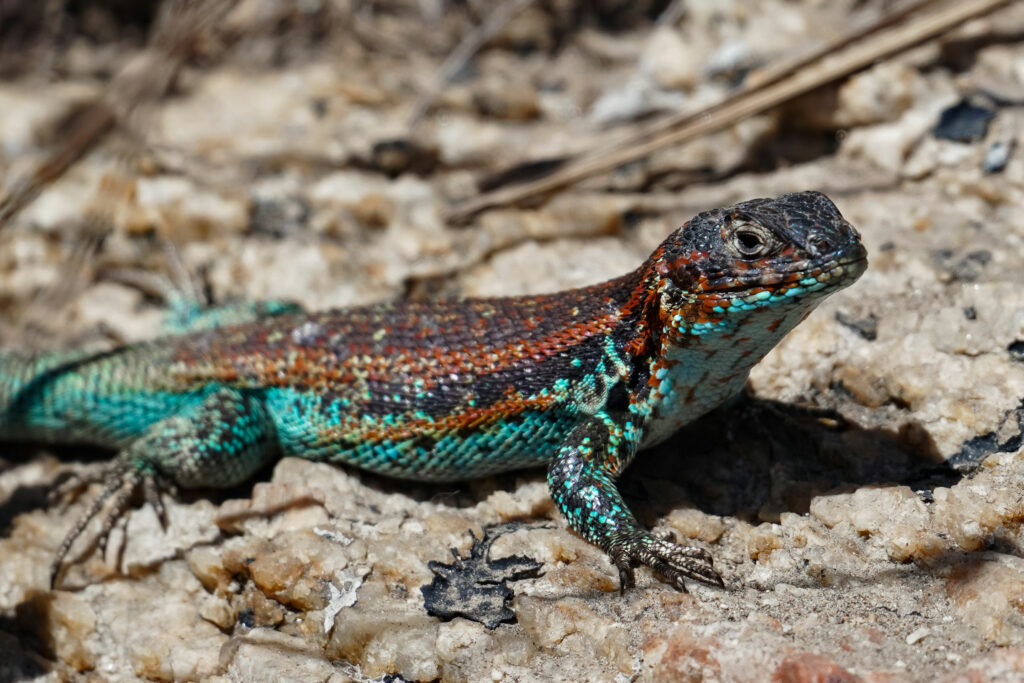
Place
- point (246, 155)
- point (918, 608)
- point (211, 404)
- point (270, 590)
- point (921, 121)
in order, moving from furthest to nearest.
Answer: point (246, 155)
point (921, 121)
point (211, 404)
point (270, 590)
point (918, 608)

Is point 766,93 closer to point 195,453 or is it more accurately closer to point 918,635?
point 918,635

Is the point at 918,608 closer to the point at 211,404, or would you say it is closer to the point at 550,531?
the point at 550,531

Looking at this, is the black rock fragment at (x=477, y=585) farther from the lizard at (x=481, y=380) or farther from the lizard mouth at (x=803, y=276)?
the lizard mouth at (x=803, y=276)

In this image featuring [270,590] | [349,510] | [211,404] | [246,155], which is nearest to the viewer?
[270,590]

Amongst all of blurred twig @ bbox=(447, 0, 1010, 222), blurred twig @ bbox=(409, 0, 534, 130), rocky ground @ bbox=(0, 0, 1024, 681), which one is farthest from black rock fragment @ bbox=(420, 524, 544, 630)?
blurred twig @ bbox=(409, 0, 534, 130)

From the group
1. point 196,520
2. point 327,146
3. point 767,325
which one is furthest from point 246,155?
point 767,325

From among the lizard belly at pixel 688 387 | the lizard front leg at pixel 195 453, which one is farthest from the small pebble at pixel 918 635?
the lizard front leg at pixel 195 453

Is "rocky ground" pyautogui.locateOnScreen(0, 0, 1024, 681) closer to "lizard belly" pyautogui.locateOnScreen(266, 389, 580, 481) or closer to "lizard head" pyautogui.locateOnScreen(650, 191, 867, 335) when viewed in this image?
"lizard belly" pyautogui.locateOnScreen(266, 389, 580, 481)
